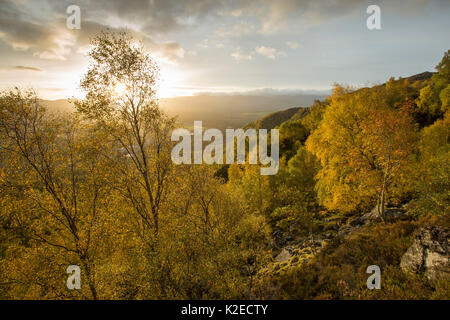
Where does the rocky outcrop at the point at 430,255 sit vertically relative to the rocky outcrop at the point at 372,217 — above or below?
above

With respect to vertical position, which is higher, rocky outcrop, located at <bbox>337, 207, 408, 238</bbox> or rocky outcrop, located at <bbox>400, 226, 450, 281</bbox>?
rocky outcrop, located at <bbox>400, 226, 450, 281</bbox>

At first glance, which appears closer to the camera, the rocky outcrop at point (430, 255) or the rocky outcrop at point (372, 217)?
the rocky outcrop at point (430, 255)

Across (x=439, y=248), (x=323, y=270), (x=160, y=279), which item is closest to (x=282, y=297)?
(x=323, y=270)

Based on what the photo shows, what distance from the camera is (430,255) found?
10344 mm

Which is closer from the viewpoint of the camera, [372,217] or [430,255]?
[430,255]

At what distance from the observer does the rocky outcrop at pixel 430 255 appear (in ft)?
31.8

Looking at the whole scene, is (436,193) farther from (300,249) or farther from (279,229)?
(279,229)

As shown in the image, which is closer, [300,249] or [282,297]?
[282,297]

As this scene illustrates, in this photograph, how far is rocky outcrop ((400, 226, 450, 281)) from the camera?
382 inches

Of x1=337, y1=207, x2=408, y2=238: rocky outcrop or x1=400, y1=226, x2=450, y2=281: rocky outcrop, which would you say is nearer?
x1=400, y1=226, x2=450, y2=281: rocky outcrop

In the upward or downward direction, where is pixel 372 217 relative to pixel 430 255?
downward

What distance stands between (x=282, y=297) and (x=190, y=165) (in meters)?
13.0

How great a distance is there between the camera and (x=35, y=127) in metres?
12.7
